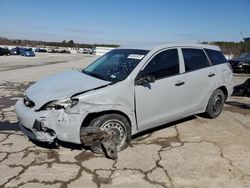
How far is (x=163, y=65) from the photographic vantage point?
16.5 ft

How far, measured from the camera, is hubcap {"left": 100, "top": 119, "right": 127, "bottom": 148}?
14.4 feet

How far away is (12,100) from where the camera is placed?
8383 mm

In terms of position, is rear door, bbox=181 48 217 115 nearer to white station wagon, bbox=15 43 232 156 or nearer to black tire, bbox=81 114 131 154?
white station wagon, bbox=15 43 232 156

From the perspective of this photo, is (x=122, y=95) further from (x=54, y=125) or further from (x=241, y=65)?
(x=241, y=65)

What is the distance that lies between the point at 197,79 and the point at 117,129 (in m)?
2.04

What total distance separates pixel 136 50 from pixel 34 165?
2.64 meters

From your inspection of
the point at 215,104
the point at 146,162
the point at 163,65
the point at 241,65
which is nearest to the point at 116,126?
the point at 146,162

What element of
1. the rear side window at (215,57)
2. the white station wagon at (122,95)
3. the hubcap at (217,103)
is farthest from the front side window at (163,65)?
the hubcap at (217,103)

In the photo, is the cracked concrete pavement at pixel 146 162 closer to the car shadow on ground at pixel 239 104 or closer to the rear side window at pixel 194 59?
the rear side window at pixel 194 59

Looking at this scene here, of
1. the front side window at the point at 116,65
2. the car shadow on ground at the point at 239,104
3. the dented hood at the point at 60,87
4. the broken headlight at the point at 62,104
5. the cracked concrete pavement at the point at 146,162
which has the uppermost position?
the front side window at the point at 116,65

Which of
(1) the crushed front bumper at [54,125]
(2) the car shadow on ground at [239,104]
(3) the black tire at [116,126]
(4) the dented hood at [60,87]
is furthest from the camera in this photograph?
(2) the car shadow on ground at [239,104]

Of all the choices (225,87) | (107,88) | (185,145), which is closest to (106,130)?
(107,88)

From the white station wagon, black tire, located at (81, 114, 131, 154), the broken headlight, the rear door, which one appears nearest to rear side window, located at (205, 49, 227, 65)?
the white station wagon

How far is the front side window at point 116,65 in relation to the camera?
4.71 m
